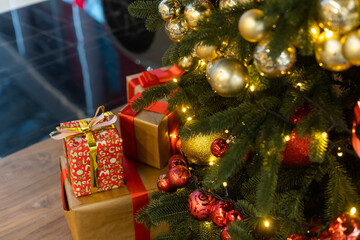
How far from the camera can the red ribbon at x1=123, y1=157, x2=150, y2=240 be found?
1.16 meters

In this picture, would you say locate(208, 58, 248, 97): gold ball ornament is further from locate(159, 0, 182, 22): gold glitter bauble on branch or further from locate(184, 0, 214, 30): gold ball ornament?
locate(159, 0, 182, 22): gold glitter bauble on branch

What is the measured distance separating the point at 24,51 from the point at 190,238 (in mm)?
2468

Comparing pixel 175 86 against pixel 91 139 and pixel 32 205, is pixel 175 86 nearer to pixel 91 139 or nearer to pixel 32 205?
pixel 91 139

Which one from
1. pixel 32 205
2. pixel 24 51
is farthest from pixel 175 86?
pixel 24 51

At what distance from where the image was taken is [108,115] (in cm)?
119

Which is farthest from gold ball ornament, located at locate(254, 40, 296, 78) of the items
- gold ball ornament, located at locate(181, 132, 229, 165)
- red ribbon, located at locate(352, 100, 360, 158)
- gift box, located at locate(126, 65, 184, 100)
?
gift box, located at locate(126, 65, 184, 100)

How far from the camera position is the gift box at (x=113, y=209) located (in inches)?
44.6

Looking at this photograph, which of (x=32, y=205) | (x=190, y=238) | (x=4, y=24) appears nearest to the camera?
(x=190, y=238)

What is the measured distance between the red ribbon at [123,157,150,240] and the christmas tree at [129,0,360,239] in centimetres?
21

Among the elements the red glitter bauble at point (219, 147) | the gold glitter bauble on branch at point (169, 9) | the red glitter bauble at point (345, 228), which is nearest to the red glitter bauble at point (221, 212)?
the red glitter bauble at point (219, 147)

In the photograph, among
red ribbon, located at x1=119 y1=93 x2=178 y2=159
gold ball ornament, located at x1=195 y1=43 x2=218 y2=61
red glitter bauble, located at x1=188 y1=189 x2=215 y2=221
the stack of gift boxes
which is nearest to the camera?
gold ball ornament, located at x1=195 y1=43 x2=218 y2=61

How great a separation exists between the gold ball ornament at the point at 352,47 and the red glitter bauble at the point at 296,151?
208mm

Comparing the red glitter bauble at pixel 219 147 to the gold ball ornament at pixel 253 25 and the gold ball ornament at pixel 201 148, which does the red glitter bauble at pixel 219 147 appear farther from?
the gold ball ornament at pixel 253 25

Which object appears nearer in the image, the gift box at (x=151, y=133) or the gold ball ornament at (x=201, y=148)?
the gold ball ornament at (x=201, y=148)
